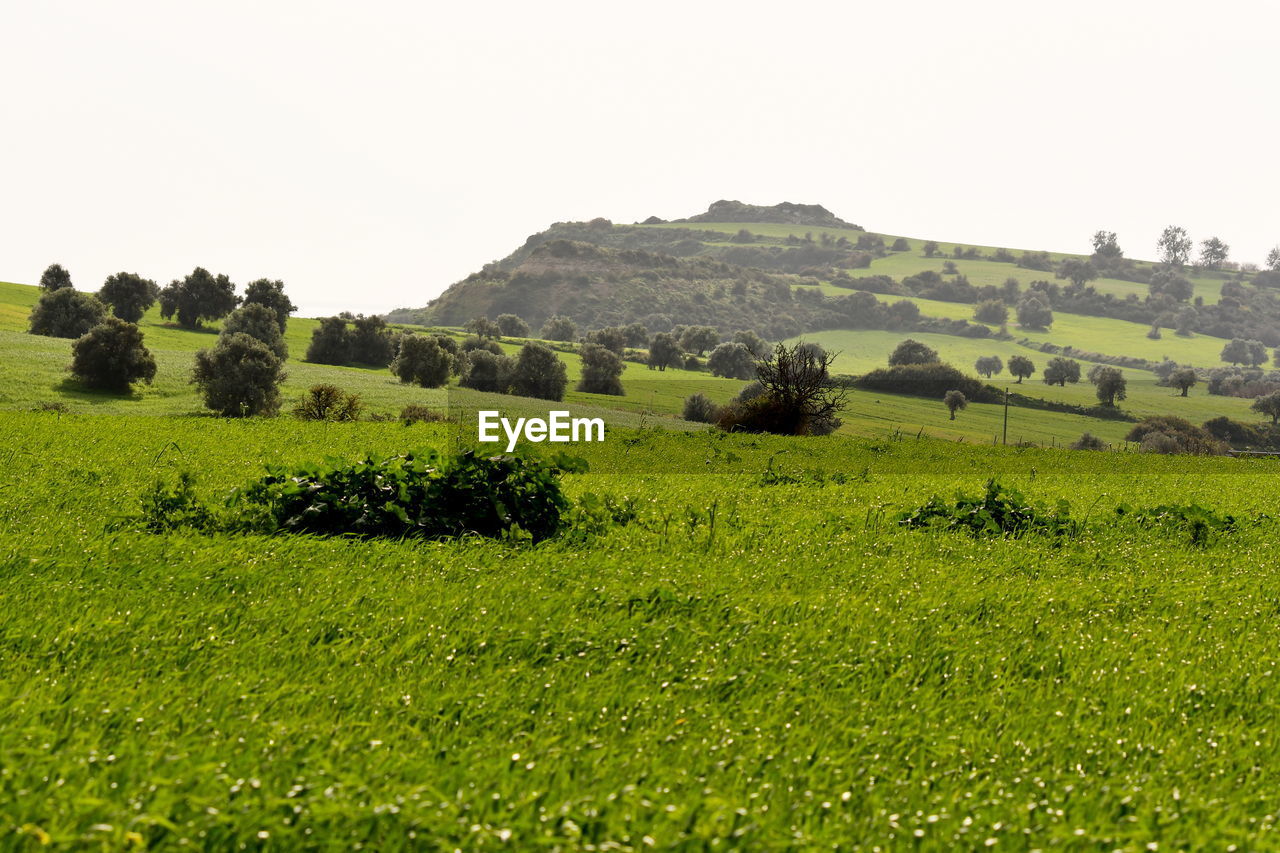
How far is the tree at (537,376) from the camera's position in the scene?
4520 inches

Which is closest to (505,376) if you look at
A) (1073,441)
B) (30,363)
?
(30,363)

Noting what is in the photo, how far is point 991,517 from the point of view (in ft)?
53.8

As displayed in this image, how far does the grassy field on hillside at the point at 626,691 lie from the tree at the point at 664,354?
15985 cm

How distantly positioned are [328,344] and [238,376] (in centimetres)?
6012

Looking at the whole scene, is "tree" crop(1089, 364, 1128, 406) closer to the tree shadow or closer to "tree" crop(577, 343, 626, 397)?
"tree" crop(577, 343, 626, 397)

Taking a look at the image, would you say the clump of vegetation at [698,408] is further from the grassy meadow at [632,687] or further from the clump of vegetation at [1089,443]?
the grassy meadow at [632,687]

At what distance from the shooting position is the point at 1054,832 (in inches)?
207

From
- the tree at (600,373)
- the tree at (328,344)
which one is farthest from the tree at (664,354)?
the tree at (328,344)

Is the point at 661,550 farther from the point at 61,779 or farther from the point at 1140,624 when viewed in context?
the point at 61,779

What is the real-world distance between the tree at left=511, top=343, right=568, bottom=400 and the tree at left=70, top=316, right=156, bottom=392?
147ft

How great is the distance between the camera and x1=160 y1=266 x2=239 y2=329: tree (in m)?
142

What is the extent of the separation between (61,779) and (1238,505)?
25528 mm

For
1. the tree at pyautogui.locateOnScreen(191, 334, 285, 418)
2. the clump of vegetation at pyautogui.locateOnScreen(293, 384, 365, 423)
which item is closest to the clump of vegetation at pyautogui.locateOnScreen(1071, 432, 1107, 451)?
the clump of vegetation at pyautogui.locateOnScreen(293, 384, 365, 423)

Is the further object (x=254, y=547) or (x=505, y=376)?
(x=505, y=376)
